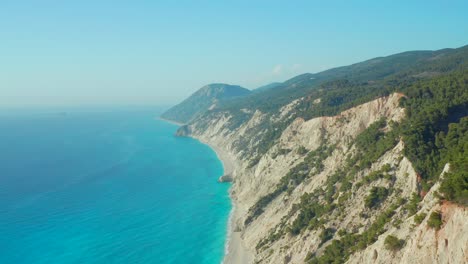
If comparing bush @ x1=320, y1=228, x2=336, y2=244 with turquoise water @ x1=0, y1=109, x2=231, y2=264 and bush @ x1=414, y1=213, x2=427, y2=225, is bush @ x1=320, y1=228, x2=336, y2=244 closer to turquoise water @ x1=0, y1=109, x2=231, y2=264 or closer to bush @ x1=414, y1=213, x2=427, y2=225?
bush @ x1=414, y1=213, x2=427, y2=225

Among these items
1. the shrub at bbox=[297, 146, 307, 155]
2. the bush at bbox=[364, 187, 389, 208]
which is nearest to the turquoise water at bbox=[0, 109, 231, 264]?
the shrub at bbox=[297, 146, 307, 155]

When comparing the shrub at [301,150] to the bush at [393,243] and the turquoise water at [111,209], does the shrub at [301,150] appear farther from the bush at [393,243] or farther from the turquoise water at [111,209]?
the bush at [393,243]

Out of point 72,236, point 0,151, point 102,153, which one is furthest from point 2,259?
point 0,151

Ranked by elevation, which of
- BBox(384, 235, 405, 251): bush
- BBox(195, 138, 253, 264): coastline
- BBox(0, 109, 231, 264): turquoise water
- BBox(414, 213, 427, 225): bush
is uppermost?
BBox(414, 213, 427, 225): bush

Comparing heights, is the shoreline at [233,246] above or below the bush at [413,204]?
below

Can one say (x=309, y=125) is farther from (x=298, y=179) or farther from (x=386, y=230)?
(x=386, y=230)

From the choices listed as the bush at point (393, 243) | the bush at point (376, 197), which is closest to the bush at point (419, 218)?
the bush at point (393, 243)
